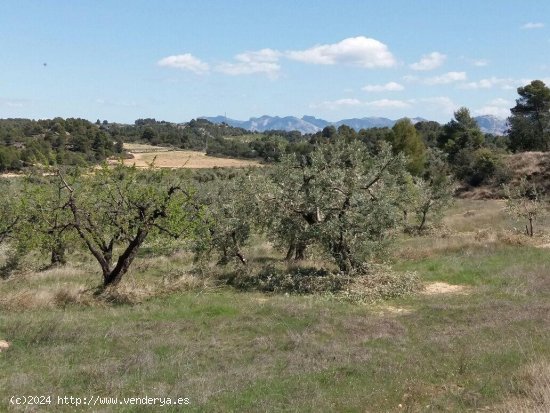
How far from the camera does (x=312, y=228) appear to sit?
1956 centimetres

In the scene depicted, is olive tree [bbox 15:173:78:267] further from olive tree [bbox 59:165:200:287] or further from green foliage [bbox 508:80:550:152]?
green foliage [bbox 508:80:550:152]

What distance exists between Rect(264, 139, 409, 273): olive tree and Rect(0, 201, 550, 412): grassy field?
2924 millimetres

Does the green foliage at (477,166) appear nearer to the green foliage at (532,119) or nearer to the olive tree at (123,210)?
the green foliage at (532,119)

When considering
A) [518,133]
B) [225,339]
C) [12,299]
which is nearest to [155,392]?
[225,339]

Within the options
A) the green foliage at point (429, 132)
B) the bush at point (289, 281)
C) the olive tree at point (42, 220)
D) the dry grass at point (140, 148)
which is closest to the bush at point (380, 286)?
the bush at point (289, 281)

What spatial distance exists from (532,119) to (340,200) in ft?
173

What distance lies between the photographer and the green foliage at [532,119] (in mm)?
59312

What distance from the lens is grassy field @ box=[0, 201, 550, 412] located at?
7926mm

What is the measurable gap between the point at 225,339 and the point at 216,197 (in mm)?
17014

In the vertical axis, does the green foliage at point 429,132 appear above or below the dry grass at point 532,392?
above

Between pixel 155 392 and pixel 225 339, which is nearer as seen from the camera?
pixel 155 392

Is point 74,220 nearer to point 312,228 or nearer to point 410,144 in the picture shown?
point 312,228

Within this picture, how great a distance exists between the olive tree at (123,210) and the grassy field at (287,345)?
1.58m

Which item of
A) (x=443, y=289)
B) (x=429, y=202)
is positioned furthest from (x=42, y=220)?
(x=429, y=202)
